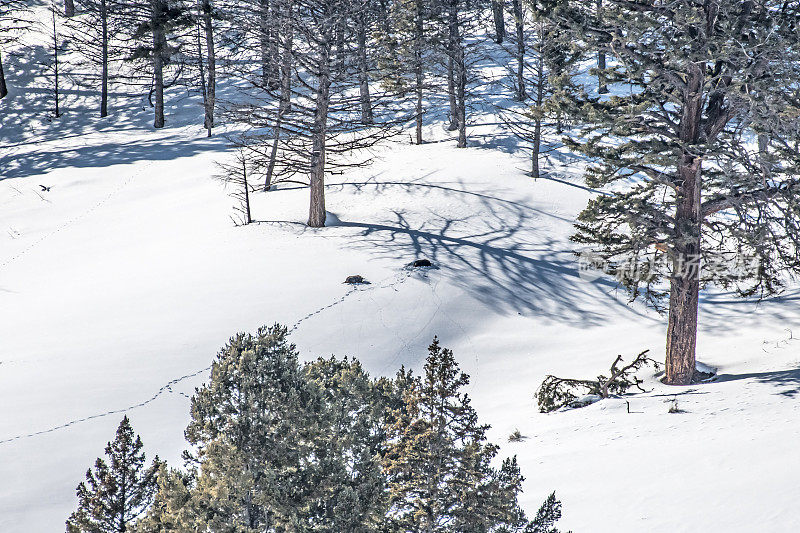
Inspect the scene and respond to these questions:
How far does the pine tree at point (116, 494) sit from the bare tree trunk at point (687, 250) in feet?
30.4

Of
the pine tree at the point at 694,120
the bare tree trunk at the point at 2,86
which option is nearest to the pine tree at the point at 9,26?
the bare tree trunk at the point at 2,86

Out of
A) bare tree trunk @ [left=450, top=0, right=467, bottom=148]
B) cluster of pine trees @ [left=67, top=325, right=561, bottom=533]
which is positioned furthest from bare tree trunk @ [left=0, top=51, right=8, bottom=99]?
cluster of pine trees @ [left=67, top=325, right=561, bottom=533]

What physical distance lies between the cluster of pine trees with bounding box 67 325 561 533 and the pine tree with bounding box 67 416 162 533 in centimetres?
99

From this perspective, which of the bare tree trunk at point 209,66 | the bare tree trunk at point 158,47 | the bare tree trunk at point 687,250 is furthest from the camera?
the bare tree trunk at point 158,47

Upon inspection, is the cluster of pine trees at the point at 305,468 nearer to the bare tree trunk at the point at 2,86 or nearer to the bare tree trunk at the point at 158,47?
the bare tree trunk at the point at 158,47

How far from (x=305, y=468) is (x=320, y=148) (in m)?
14.9

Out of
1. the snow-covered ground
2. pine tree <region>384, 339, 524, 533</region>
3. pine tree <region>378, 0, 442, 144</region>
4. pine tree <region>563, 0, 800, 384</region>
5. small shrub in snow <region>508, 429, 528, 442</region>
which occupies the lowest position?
small shrub in snow <region>508, 429, 528, 442</region>

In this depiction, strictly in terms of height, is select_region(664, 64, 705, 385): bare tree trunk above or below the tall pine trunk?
Result: below

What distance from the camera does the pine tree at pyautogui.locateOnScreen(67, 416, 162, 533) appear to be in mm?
8047

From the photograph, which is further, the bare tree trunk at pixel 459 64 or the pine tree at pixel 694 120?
the bare tree trunk at pixel 459 64

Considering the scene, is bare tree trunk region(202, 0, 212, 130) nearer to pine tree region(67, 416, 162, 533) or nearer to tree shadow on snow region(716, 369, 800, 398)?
pine tree region(67, 416, 162, 533)

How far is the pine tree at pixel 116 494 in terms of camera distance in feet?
26.4

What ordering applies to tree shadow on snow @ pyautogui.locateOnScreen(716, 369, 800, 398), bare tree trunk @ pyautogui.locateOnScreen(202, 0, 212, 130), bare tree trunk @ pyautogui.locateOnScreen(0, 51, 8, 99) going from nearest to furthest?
tree shadow on snow @ pyautogui.locateOnScreen(716, 369, 800, 398)
bare tree trunk @ pyautogui.locateOnScreen(202, 0, 212, 130)
bare tree trunk @ pyautogui.locateOnScreen(0, 51, 8, 99)

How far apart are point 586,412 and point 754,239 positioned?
408 centimetres
